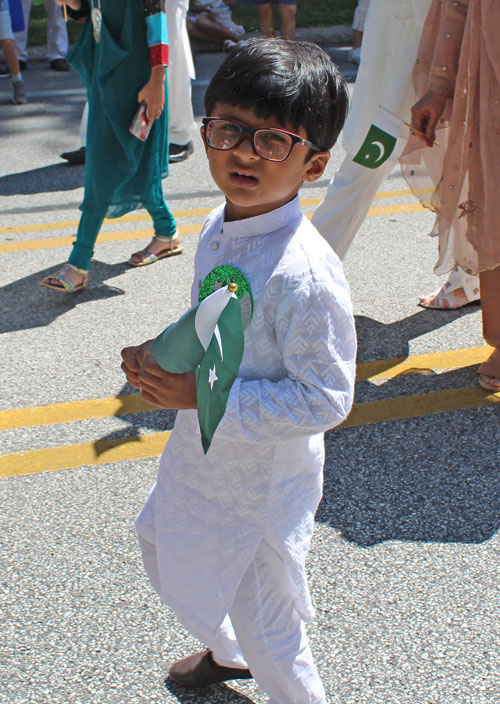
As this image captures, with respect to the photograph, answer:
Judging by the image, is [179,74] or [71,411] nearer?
[71,411]

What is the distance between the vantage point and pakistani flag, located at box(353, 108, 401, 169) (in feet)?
11.3

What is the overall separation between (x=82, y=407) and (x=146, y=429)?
11.0 inches

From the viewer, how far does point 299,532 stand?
1663 mm

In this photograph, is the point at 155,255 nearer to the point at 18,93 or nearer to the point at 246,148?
the point at 246,148

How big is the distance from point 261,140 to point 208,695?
3.90 feet

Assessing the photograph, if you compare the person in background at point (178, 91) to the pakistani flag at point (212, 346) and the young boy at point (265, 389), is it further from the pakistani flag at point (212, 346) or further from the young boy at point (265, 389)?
the pakistani flag at point (212, 346)

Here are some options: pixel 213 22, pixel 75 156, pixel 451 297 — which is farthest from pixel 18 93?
pixel 451 297

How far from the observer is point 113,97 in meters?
3.93

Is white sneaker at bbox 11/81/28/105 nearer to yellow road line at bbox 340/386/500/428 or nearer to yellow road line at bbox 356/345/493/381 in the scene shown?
yellow road line at bbox 356/345/493/381

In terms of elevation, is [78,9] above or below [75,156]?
above

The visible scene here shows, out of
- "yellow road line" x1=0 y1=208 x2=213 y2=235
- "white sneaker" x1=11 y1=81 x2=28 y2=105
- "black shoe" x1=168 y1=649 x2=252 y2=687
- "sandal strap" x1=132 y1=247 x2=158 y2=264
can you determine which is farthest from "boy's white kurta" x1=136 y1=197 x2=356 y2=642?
"white sneaker" x1=11 y1=81 x2=28 y2=105

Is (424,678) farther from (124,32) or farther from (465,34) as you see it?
(124,32)

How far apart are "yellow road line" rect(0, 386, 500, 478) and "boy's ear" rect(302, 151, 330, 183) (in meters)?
1.47

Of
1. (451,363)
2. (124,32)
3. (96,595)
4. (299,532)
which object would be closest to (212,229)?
(299,532)
